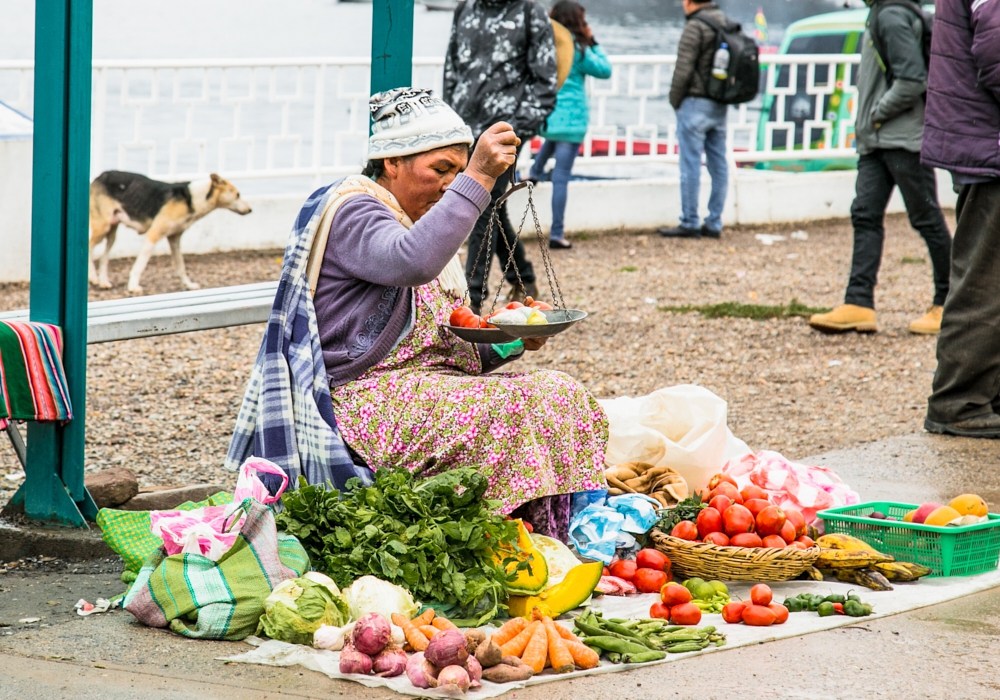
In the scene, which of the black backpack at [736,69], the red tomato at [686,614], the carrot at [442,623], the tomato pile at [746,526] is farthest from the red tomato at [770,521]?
the black backpack at [736,69]

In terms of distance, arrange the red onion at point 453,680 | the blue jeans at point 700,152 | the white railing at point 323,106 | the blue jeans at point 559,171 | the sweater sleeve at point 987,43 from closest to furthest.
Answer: the red onion at point 453,680 < the sweater sleeve at point 987,43 < the white railing at point 323,106 < the blue jeans at point 559,171 < the blue jeans at point 700,152

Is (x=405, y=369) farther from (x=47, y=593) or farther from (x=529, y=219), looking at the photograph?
(x=529, y=219)

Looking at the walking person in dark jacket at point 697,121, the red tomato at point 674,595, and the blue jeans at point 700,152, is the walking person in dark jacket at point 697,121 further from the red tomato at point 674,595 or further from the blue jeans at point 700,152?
the red tomato at point 674,595

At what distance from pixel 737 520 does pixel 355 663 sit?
1.27 meters

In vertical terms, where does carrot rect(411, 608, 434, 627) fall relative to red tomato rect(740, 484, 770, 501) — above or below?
below

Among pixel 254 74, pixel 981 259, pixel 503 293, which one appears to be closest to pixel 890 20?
pixel 981 259

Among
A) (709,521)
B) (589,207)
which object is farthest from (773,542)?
(589,207)

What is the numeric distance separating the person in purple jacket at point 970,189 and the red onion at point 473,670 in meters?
3.17

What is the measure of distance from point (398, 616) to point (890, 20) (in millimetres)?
4856

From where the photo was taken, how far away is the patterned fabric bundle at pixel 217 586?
2.93 meters

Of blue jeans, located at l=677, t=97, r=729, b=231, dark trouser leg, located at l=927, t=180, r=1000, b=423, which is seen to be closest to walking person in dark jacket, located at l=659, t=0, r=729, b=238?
blue jeans, located at l=677, t=97, r=729, b=231

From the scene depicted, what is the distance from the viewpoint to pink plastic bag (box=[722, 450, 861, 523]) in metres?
3.94

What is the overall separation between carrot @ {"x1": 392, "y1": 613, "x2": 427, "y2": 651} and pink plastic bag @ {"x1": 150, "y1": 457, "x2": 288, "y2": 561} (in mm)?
481

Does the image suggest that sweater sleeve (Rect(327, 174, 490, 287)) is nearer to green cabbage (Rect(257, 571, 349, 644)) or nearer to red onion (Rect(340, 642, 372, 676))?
green cabbage (Rect(257, 571, 349, 644))
